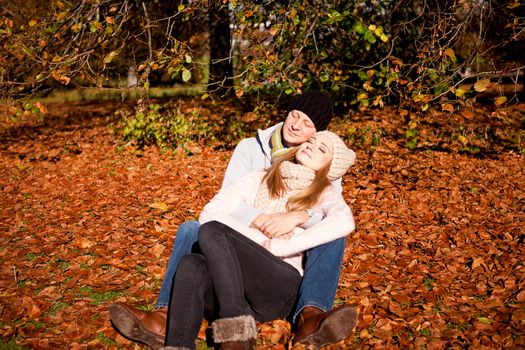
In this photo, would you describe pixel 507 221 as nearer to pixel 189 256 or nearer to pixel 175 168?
pixel 189 256

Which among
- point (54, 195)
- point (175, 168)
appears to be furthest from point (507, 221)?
point (54, 195)

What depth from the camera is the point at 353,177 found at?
271 inches

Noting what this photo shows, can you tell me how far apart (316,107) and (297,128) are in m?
0.25

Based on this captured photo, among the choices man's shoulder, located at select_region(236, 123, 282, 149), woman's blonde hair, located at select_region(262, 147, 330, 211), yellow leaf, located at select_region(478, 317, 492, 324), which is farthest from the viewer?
man's shoulder, located at select_region(236, 123, 282, 149)

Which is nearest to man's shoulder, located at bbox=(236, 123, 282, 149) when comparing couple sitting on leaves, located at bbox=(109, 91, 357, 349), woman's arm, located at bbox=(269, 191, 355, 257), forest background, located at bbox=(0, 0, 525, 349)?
couple sitting on leaves, located at bbox=(109, 91, 357, 349)

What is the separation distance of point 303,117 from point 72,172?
18.0 feet

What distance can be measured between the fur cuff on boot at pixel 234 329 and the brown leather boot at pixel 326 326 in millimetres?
340

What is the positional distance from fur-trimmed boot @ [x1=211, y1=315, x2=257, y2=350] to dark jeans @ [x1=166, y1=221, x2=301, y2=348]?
1.7 inches

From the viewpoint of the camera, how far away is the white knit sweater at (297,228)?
114 inches

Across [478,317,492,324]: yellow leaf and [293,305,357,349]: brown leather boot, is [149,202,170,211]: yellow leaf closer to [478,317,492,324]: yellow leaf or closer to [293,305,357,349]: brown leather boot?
[293,305,357,349]: brown leather boot

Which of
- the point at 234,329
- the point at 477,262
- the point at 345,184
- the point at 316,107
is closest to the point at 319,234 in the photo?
the point at 234,329

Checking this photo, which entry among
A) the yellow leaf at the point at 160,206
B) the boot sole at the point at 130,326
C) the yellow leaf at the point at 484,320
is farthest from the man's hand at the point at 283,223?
the yellow leaf at the point at 160,206

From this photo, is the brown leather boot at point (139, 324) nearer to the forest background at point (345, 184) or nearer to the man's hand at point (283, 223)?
the forest background at point (345, 184)

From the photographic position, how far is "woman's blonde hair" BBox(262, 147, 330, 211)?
3.16 metres
